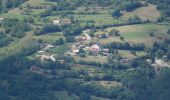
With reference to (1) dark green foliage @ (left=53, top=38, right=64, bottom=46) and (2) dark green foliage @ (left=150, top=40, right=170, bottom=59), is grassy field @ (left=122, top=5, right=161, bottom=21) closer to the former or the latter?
(2) dark green foliage @ (left=150, top=40, right=170, bottom=59)

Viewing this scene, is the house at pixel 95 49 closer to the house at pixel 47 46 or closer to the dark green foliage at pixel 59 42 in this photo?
the dark green foliage at pixel 59 42

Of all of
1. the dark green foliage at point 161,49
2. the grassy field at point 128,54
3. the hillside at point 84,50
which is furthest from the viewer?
the dark green foliage at point 161,49

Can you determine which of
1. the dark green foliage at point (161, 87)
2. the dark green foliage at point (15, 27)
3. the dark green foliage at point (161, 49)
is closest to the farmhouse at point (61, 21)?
the dark green foliage at point (15, 27)

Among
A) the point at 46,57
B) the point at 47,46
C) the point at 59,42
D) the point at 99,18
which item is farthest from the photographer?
the point at 99,18

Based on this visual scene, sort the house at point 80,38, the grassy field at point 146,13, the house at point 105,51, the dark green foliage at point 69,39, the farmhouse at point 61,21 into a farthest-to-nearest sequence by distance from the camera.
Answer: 1. the grassy field at point 146,13
2. the farmhouse at point 61,21
3. the house at point 80,38
4. the dark green foliage at point 69,39
5. the house at point 105,51

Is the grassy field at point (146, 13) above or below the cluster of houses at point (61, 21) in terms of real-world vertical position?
below

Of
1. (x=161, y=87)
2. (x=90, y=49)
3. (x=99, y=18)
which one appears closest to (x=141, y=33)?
(x=90, y=49)

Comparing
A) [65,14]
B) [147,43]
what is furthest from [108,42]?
[65,14]

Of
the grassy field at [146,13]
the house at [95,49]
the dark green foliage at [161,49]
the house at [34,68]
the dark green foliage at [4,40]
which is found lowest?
the dark green foliage at [161,49]

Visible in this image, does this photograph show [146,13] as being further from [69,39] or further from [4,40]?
[4,40]

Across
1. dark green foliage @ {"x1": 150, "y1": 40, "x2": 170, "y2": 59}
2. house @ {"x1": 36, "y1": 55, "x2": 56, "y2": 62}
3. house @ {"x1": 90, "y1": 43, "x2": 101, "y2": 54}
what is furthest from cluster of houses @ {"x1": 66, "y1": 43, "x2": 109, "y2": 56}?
dark green foliage @ {"x1": 150, "y1": 40, "x2": 170, "y2": 59}
